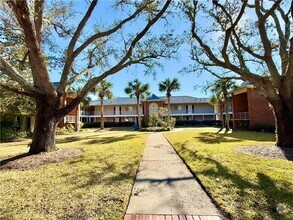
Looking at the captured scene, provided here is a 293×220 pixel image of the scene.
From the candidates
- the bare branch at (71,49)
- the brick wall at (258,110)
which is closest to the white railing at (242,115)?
the brick wall at (258,110)

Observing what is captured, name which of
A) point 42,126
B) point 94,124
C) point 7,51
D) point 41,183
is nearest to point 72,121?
point 94,124

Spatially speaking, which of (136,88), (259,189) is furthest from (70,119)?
(259,189)

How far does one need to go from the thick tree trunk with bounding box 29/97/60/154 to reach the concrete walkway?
5159 mm

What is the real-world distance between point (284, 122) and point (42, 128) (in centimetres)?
1133

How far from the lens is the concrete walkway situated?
3.26m

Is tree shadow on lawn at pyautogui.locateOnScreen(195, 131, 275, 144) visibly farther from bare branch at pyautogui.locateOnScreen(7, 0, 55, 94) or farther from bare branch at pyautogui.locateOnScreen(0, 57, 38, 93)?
bare branch at pyautogui.locateOnScreen(0, 57, 38, 93)

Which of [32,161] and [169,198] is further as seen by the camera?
[32,161]

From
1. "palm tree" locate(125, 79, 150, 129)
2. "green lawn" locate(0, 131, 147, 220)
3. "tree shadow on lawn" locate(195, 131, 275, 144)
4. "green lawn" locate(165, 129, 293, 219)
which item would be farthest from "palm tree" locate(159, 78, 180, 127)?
"green lawn" locate(0, 131, 147, 220)

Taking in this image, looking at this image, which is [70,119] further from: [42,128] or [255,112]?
[255,112]

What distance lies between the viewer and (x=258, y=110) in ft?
72.4

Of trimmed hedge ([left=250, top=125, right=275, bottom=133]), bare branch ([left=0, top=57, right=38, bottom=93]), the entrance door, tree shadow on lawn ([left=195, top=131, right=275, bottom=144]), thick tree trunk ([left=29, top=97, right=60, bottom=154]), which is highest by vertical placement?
the entrance door

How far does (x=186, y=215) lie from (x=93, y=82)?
7.76 m

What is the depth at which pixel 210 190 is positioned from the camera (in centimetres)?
419

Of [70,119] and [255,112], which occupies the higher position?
[255,112]
